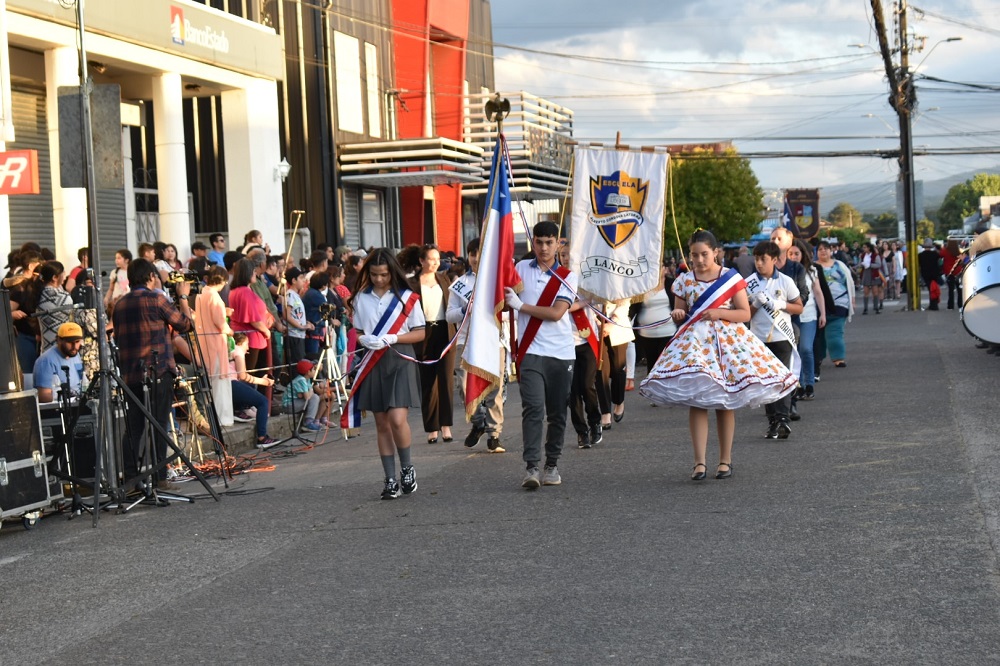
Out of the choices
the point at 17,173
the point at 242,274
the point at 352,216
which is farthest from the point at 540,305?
the point at 352,216

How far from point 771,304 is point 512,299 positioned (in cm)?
364

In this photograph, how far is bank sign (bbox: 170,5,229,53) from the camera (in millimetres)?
21734

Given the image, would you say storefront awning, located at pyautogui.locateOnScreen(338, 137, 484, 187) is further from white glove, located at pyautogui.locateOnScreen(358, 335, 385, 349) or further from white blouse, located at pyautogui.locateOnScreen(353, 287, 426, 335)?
white glove, located at pyautogui.locateOnScreen(358, 335, 385, 349)

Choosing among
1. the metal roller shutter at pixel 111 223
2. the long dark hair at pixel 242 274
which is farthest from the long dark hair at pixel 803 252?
the metal roller shutter at pixel 111 223

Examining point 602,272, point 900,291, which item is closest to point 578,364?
point 602,272

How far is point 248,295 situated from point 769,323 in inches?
227

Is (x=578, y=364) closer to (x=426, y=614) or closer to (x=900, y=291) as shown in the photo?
(x=426, y=614)

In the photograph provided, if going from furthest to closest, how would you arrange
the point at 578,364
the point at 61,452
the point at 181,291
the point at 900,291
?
the point at 900,291 < the point at 181,291 < the point at 578,364 < the point at 61,452

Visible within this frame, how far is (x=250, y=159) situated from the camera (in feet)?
80.5

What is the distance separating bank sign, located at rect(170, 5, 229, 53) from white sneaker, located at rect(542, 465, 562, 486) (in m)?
14.2

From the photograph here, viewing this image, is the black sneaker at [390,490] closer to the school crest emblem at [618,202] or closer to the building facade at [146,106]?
the school crest emblem at [618,202]

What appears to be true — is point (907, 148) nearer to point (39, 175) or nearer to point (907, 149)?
point (907, 149)

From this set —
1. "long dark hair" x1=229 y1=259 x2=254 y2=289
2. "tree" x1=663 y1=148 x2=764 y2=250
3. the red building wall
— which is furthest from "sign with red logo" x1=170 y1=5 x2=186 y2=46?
"tree" x1=663 y1=148 x2=764 y2=250

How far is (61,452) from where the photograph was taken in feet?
33.9
